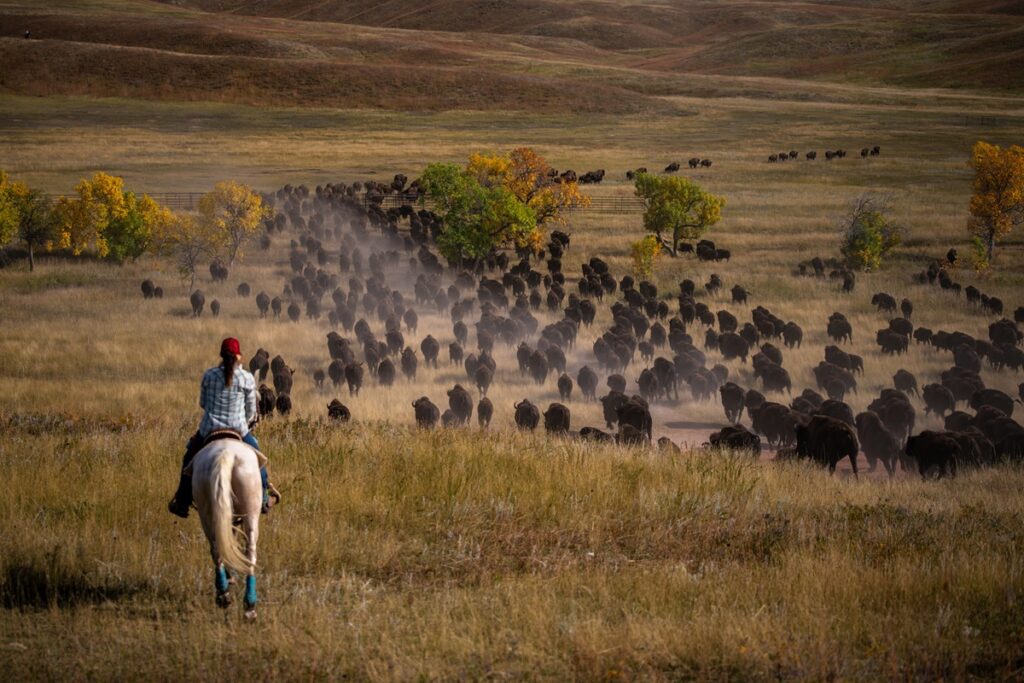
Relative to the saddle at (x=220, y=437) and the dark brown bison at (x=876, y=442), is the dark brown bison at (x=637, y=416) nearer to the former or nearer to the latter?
the dark brown bison at (x=876, y=442)

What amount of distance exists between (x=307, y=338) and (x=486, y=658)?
1062 inches

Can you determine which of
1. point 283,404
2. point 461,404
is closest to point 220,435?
point 461,404

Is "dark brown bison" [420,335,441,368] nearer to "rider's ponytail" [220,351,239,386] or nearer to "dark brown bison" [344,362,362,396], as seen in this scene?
"dark brown bison" [344,362,362,396]

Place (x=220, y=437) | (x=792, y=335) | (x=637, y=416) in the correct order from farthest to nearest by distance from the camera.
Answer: (x=792, y=335) < (x=637, y=416) < (x=220, y=437)

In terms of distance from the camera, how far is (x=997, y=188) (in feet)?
149

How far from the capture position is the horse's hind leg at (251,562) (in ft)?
27.5

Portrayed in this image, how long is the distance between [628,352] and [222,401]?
2166 centimetres

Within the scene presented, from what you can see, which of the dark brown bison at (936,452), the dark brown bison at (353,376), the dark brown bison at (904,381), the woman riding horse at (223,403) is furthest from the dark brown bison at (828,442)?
the woman riding horse at (223,403)

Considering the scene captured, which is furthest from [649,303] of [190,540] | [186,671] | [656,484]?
[186,671]

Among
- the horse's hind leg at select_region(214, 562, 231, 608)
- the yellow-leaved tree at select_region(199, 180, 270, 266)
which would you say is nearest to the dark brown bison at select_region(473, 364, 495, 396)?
the horse's hind leg at select_region(214, 562, 231, 608)

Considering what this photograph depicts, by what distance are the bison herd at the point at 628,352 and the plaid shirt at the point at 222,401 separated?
11.4 meters

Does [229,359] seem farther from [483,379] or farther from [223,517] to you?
[483,379]

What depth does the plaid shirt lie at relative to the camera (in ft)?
29.2

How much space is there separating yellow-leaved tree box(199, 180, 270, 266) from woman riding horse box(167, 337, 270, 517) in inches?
1503
